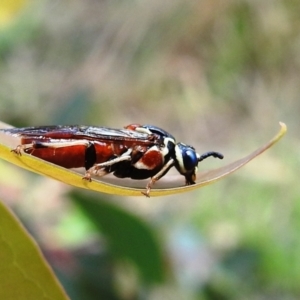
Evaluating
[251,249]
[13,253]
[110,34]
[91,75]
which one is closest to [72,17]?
[110,34]

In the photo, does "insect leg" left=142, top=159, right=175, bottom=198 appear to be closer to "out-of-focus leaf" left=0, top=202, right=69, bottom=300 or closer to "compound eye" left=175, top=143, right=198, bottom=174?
"compound eye" left=175, top=143, right=198, bottom=174

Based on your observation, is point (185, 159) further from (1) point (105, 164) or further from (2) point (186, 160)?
(1) point (105, 164)

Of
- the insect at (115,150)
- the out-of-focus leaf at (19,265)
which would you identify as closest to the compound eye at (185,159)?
the insect at (115,150)

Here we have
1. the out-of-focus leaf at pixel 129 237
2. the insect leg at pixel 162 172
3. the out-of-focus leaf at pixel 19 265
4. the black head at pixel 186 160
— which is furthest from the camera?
the out-of-focus leaf at pixel 129 237

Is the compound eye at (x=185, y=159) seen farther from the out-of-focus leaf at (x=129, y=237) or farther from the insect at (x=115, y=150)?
the out-of-focus leaf at (x=129, y=237)

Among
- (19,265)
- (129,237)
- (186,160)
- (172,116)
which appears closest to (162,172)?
(186,160)

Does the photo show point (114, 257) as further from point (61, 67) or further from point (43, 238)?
point (61, 67)

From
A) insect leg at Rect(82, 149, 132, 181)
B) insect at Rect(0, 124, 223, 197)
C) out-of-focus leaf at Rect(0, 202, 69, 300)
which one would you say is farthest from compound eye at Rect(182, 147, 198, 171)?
out-of-focus leaf at Rect(0, 202, 69, 300)
